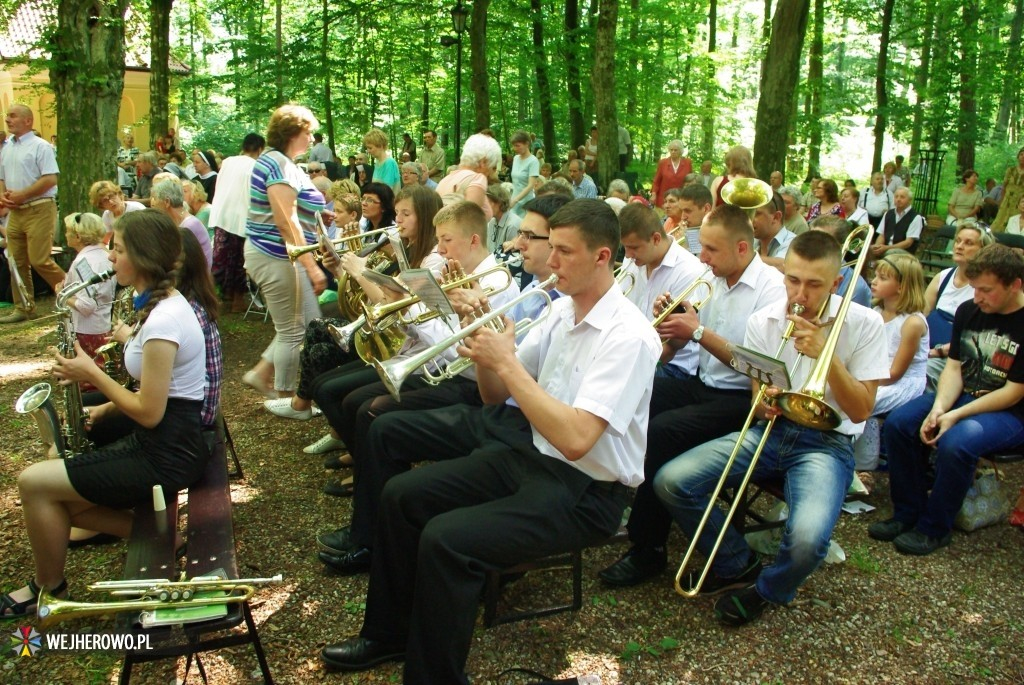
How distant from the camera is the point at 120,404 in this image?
10.5 feet

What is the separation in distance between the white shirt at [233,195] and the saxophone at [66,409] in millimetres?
3429

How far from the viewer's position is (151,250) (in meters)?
3.41

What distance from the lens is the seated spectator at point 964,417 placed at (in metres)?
3.93

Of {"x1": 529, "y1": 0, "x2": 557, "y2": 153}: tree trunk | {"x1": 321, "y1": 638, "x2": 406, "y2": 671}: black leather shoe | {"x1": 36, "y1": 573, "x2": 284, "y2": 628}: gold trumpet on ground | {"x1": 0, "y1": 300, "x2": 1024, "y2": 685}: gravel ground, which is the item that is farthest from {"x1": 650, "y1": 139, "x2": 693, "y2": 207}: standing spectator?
{"x1": 36, "y1": 573, "x2": 284, "y2": 628}: gold trumpet on ground

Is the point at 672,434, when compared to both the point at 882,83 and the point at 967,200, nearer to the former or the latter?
the point at 967,200

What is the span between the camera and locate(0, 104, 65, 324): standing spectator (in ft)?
27.3

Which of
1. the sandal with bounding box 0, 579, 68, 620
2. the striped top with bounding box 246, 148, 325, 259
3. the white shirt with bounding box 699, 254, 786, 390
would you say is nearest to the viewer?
the sandal with bounding box 0, 579, 68, 620

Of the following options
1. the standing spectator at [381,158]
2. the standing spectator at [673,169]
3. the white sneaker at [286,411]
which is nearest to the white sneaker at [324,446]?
the white sneaker at [286,411]

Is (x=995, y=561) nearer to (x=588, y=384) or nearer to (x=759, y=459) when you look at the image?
(x=759, y=459)

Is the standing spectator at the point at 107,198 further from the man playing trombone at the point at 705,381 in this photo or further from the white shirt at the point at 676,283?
the man playing trombone at the point at 705,381

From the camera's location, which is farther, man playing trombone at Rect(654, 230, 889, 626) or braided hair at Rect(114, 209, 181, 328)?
braided hair at Rect(114, 209, 181, 328)

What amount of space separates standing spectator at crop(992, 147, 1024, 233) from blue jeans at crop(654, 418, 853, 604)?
7.06 metres

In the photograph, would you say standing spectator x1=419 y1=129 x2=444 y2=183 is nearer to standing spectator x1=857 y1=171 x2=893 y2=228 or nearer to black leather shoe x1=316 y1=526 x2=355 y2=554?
standing spectator x1=857 y1=171 x2=893 y2=228

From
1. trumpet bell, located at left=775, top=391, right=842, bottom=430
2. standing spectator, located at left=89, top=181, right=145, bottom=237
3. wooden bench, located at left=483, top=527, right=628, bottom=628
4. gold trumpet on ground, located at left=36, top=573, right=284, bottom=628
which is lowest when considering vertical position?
wooden bench, located at left=483, top=527, right=628, bottom=628
